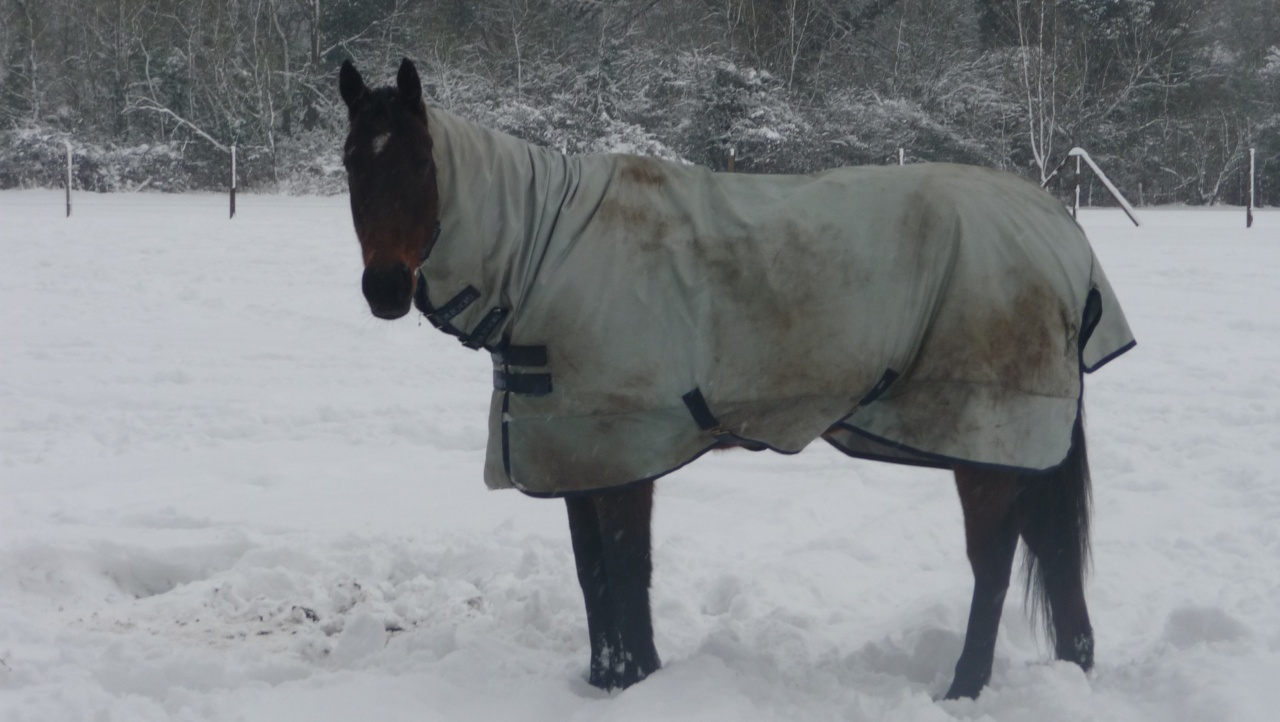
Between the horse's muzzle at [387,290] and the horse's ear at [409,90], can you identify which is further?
the horse's ear at [409,90]

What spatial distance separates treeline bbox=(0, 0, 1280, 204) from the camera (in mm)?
23719

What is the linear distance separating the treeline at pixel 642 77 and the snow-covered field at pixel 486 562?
16942 millimetres

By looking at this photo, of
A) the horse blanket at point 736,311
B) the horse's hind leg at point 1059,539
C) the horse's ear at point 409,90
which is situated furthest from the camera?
the horse's hind leg at point 1059,539

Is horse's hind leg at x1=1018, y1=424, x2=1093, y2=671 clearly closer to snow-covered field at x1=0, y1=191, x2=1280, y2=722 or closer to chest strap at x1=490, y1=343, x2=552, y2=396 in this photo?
snow-covered field at x1=0, y1=191, x2=1280, y2=722

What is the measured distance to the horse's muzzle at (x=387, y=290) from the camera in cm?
246

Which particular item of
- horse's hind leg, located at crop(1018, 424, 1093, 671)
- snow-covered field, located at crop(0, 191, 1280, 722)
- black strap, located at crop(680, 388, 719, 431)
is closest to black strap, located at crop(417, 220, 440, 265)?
black strap, located at crop(680, 388, 719, 431)

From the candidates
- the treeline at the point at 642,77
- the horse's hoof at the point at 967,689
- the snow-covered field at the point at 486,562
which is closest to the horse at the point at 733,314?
the horse's hoof at the point at 967,689

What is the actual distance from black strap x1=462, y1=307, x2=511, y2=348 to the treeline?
66.3ft

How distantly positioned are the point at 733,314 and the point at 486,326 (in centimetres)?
60

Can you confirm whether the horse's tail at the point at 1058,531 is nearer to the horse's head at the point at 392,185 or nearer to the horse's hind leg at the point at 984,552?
the horse's hind leg at the point at 984,552

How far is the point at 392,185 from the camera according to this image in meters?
2.54

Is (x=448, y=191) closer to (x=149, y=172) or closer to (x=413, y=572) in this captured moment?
(x=413, y=572)

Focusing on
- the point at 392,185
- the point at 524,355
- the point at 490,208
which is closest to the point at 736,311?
the point at 524,355

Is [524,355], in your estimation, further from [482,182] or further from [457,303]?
[482,182]
